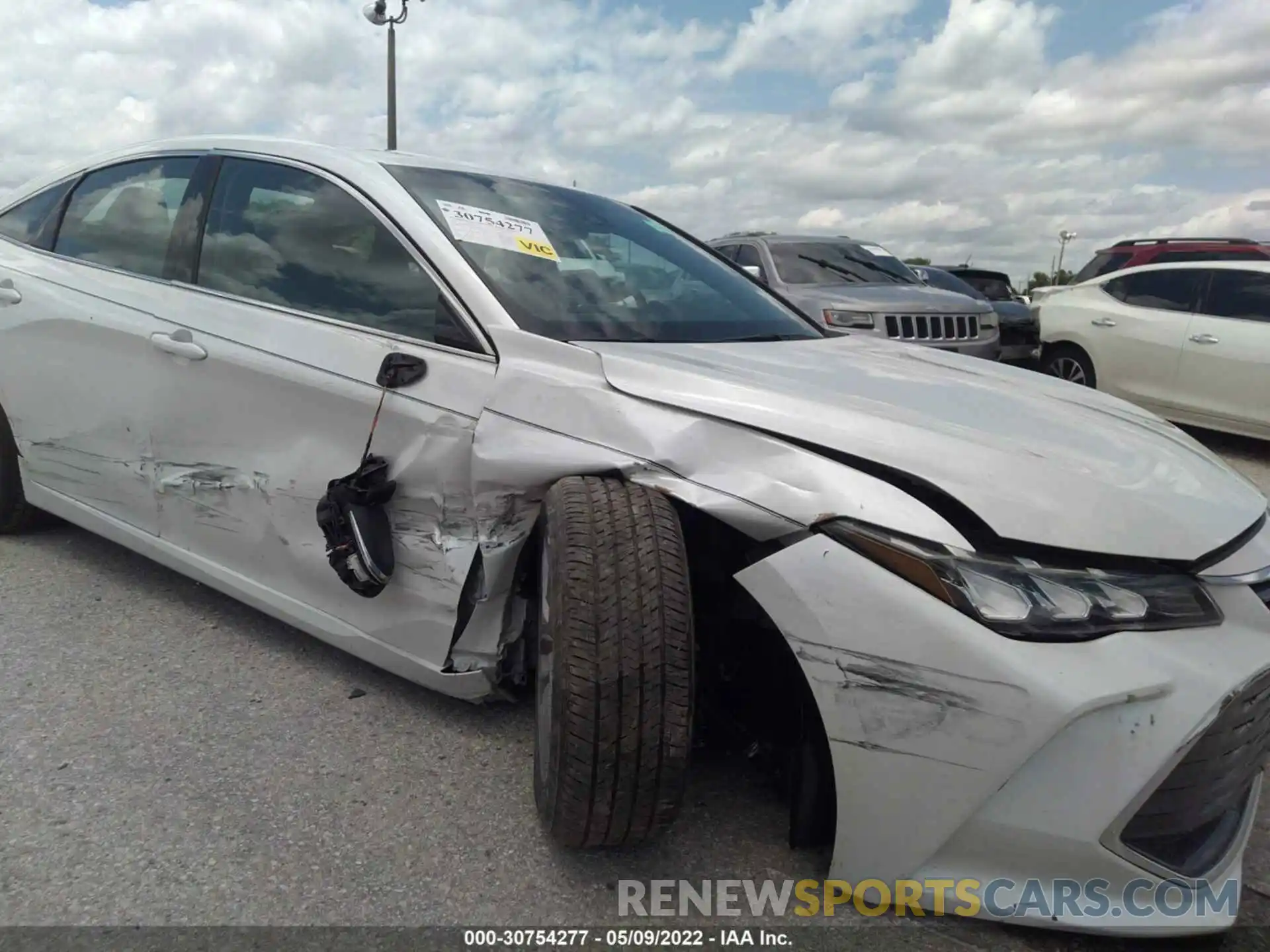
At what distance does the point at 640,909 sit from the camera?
1.94 metres

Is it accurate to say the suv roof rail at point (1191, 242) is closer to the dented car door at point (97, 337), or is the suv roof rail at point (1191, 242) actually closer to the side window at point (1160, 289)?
the side window at point (1160, 289)

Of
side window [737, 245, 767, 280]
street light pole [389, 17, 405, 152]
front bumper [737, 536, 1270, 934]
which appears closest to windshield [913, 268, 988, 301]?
side window [737, 245, 767, 280]

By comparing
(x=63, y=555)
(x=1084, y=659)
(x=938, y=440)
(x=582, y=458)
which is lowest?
(x=63, y=555)

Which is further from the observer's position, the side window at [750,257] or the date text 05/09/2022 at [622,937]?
the side window at [750,257]

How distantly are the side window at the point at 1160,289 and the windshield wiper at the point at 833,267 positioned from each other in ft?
6.88

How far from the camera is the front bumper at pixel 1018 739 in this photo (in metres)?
1.61

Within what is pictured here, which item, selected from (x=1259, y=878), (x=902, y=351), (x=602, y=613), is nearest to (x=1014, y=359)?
(x=902, y=351)

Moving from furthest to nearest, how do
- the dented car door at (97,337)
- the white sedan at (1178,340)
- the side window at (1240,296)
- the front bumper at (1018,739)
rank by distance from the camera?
1. the side window at (1240,296)
2. the white sedan at (1178,340)
3. the dented car door at (97,337)
4. the front bumper at (1018,739)

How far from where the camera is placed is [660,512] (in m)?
1.94

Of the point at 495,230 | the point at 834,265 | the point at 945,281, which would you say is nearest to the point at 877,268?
the point at 834,265

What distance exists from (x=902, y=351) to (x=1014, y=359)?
7698 millimetres

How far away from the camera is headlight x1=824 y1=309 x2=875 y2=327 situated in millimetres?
7254

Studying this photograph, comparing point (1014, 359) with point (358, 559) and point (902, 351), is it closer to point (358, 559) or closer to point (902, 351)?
point (902, 351)

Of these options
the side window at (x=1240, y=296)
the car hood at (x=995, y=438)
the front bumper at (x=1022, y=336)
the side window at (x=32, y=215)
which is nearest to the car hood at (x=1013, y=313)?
the front bumper at (x=1022, y=336)
